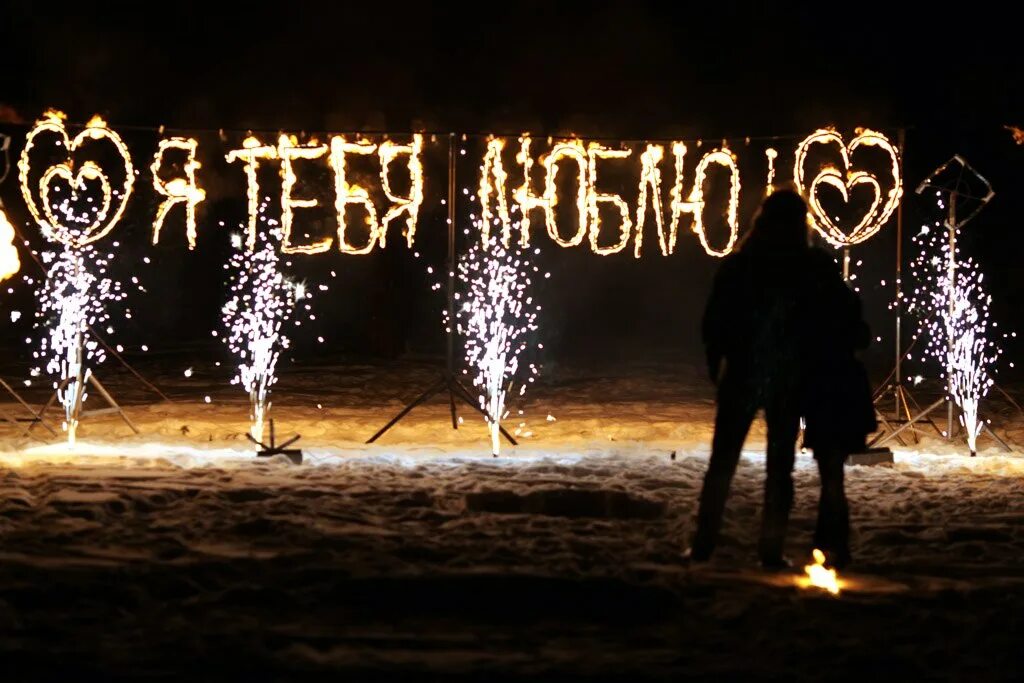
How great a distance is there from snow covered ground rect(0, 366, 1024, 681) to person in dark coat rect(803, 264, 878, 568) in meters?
0.55

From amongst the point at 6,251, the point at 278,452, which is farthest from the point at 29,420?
the point at 278,452

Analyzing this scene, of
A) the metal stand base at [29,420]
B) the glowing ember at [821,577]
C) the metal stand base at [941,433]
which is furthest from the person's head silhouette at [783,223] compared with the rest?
the metal stand base at [29,420]

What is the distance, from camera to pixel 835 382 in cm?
495

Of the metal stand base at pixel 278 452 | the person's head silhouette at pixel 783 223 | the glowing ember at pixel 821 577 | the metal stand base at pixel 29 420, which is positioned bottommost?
the glowing ember at pixel 821 577

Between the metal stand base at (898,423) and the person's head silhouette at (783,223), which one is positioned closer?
the person's head silhouette at (783,223)

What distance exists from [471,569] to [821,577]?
55.3 inches

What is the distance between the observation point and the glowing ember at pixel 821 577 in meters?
4.80

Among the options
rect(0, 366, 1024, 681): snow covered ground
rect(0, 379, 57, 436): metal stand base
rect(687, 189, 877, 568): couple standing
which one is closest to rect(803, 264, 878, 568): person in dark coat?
rect(687, 189, 877, 568): couple standing

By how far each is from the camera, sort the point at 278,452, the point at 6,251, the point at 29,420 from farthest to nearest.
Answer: the point at 29,420, the point at 6,251, the point at 278,452

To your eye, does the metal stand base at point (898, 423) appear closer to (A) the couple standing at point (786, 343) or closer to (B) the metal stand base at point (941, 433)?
(B) the metal stand base at point (941, 433)

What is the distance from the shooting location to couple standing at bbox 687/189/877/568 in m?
4.93

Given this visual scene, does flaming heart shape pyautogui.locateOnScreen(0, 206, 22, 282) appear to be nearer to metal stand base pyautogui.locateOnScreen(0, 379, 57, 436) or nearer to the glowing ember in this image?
metal stand base pyautogui.locateOnScreen(0, 379, 57, 436)

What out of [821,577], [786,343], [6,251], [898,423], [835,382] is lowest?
[821,577]

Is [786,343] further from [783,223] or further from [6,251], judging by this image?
[6,251]
